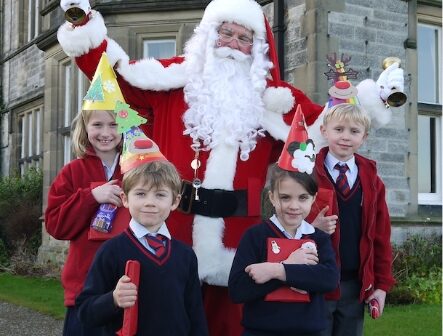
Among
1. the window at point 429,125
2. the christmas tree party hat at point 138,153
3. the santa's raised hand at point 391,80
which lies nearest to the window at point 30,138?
the window at point 429,125

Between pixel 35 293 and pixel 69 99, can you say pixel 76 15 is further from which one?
pixel 69 99

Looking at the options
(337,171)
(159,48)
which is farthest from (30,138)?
(337,171)

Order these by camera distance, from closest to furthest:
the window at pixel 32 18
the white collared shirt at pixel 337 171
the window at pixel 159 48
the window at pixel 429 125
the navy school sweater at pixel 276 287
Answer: the navy school sweater at pixel 276 287 → the white collared shirt at pixel 337 171 → the window at pixel 429 125 → the window at pixel 159 48 → the window at pixel 32 18

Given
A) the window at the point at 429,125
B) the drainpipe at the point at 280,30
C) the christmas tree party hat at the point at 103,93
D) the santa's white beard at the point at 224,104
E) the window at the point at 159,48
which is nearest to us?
the christmas tree party hat at the point at 103,93

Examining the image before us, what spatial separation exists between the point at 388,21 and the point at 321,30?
1.03m

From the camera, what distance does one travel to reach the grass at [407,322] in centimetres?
562

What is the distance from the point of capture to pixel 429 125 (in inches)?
344

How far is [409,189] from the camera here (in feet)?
26.2

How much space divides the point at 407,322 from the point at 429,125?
3.59 meters

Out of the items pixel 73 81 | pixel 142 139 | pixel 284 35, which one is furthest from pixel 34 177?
pixel 142 139

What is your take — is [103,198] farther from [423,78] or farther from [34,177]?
[34,177]

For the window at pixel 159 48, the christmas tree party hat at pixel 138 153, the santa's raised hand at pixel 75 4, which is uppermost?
the window at pixel 159 48

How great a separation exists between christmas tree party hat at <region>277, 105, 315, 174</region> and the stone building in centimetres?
429

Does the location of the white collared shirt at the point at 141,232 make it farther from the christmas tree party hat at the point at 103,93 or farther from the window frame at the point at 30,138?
the window frame at the point at 30,138
